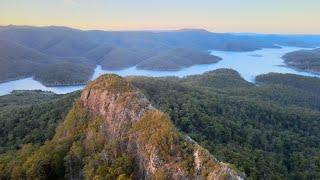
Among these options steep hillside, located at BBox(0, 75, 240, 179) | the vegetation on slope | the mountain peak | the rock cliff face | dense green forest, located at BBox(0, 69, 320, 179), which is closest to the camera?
the rock cliff face

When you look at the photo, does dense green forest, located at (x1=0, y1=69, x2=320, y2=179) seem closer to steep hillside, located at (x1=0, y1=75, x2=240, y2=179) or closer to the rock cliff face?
steep hillside, located at (x1=0, y1=75, x2=240, y2=179)

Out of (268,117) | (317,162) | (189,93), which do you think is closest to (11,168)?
(317,162)

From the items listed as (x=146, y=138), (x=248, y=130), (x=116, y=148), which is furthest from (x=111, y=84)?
(x=248, y=130)

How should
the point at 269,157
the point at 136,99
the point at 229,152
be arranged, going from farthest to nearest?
the point at 269,157 < the point at 229,152 < the point at 136,99

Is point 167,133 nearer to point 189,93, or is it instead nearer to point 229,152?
point 229,152

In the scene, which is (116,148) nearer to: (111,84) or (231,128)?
(111,84)

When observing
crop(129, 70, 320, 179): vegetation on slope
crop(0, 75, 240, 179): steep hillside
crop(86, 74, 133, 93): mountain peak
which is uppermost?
crop(86, 74, 133, 93): mountain peak

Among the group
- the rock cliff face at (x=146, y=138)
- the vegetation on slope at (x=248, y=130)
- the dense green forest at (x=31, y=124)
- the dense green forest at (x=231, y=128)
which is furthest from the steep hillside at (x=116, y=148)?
the vegetation on slope at (x=248, y=130)

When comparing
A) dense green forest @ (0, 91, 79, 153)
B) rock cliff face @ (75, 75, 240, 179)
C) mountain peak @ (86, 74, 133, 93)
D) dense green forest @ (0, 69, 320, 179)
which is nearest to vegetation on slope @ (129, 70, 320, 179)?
dense green forest @ (0, 69, 320, 179)
